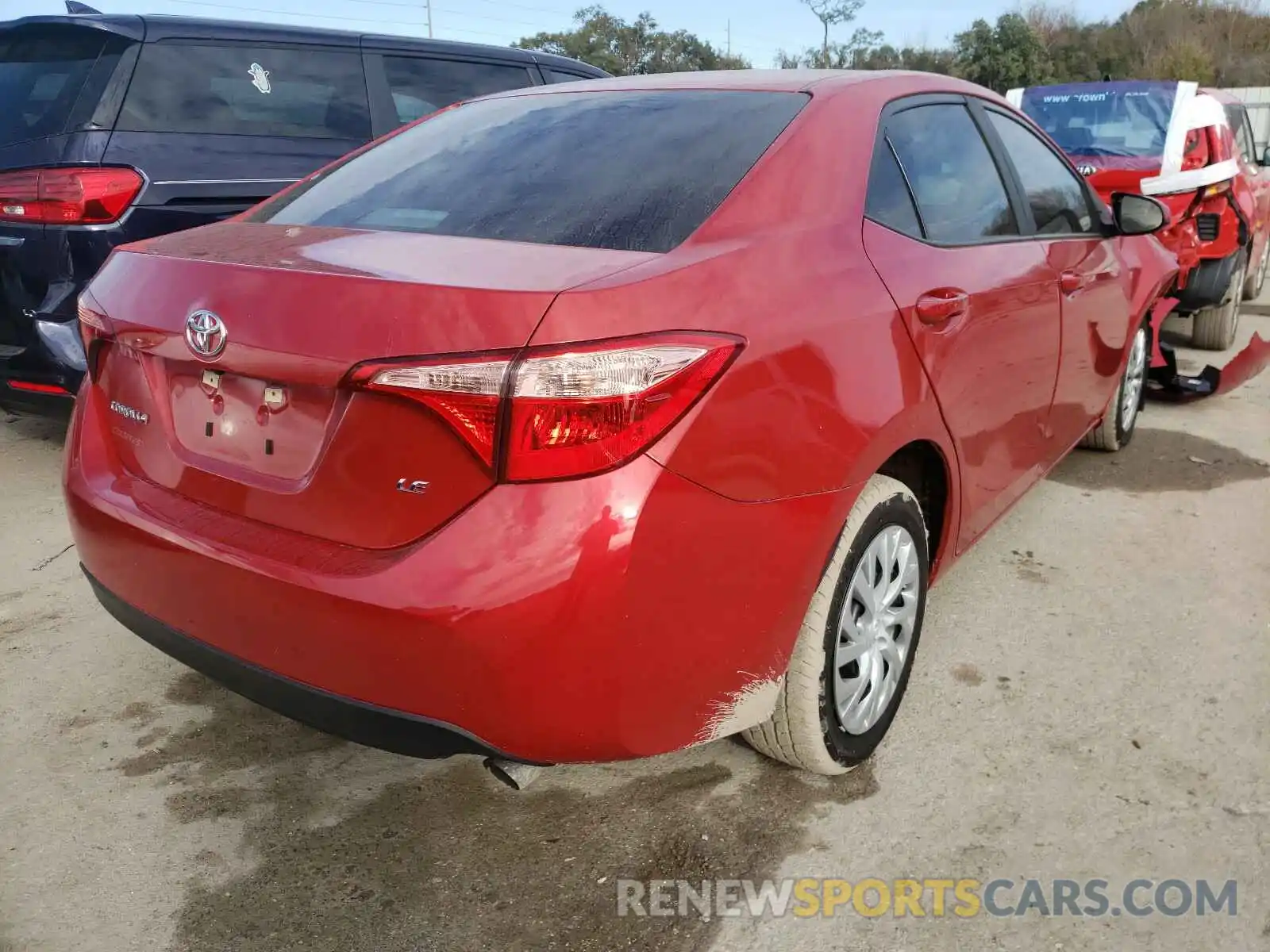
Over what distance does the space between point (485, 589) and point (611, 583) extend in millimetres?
198

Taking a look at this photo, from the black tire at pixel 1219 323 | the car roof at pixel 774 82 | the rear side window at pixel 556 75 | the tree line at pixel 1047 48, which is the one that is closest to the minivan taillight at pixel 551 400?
the car roof at pixel 774 82

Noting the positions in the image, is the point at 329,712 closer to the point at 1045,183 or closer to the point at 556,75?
the point at 1045,183

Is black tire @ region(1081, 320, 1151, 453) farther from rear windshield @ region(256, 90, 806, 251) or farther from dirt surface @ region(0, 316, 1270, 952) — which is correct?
rear windshield @ region(256, 90, 806, 251)

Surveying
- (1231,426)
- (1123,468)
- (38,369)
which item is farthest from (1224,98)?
(38,369)

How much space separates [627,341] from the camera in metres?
1.63

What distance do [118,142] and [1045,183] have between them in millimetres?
3400

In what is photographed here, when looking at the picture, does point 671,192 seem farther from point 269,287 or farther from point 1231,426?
point 1231,426

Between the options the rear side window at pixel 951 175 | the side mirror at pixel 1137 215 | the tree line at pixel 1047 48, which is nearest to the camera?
the rear side window at pixel 951 175

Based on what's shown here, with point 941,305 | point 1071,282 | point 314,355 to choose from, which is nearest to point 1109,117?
point 1071,282

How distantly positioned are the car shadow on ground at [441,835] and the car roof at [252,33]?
2.93 m

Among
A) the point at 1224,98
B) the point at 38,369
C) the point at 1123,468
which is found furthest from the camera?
the point at 1224,98

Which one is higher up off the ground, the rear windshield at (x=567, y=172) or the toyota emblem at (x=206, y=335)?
the rear windshield at (x=567, y=172)

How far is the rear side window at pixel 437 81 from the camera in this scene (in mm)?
5305

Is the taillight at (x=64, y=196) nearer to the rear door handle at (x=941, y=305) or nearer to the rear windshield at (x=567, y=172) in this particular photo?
the rear windshield at (x=567, y=172)
